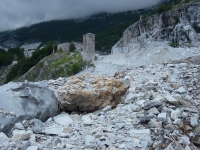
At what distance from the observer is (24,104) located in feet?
15.0

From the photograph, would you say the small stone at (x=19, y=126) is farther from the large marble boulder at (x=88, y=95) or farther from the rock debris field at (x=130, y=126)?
the large marble boulder at (x=88, y=95)

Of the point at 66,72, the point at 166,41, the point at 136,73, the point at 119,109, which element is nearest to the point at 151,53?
the point at 166,41

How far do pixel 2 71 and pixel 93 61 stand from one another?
146ft

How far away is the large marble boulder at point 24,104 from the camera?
414 centimetres

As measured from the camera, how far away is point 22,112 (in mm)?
4367

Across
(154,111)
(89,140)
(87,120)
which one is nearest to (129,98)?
(154,111)

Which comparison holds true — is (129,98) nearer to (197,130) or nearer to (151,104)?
(151,104)

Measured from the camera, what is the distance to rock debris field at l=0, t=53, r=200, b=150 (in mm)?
3729

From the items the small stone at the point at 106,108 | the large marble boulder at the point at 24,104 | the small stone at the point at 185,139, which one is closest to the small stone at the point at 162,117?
the small stone at the point at 185,139

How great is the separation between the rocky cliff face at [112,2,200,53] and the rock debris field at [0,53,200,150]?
18161mm

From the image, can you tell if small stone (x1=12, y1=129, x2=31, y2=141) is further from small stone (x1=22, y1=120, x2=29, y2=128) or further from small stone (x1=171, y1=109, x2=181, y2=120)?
small stone (x1=171, y1=109, x2=181, y2=120)

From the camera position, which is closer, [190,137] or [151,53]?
[190,137]

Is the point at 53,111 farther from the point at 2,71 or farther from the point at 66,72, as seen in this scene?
the point at 2,71

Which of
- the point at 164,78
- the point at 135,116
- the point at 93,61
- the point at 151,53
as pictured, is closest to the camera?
the point at 135,116
